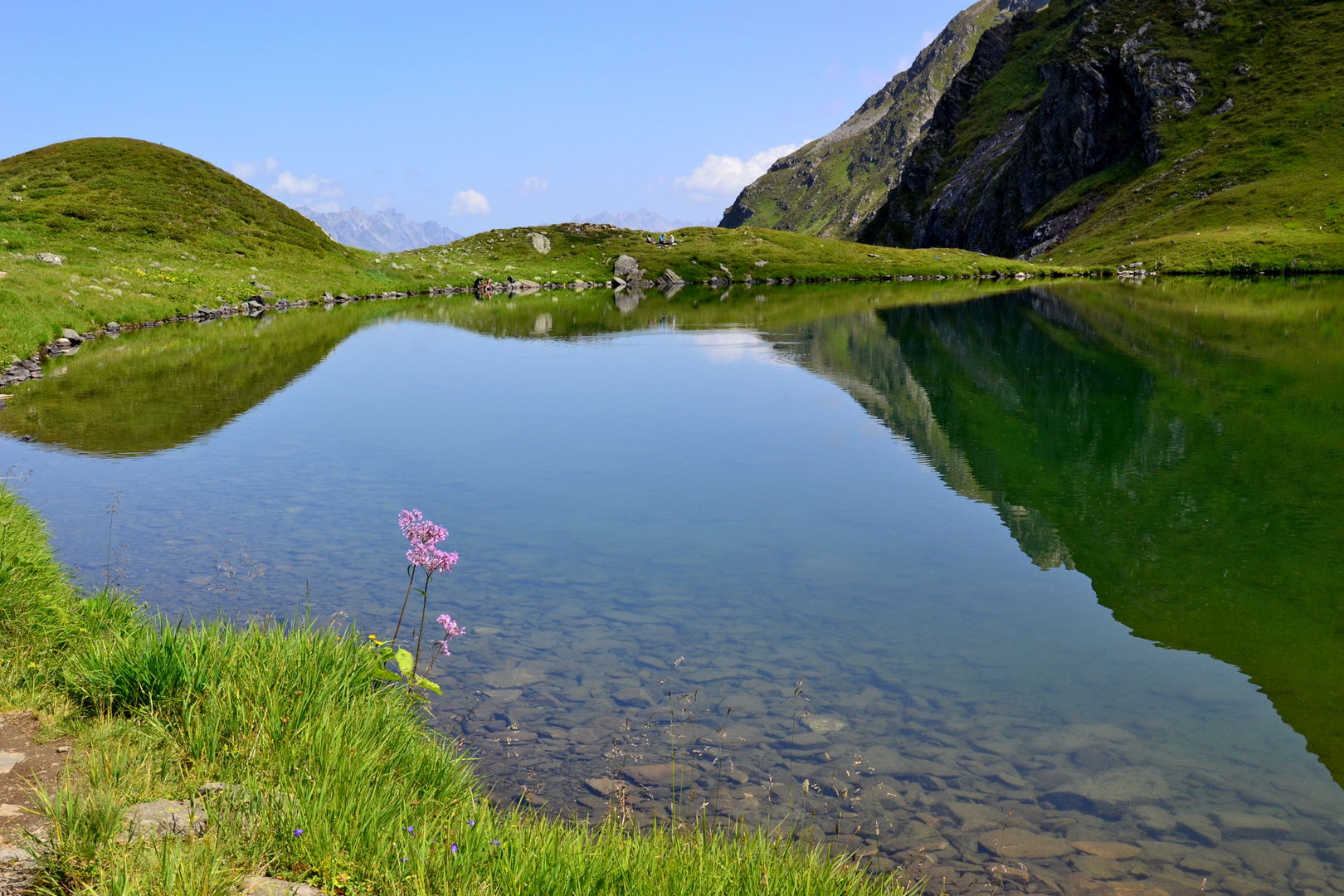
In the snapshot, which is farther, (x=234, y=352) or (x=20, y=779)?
(x=234, y=352)

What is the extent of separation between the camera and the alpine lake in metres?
8.92

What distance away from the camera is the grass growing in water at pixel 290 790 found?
5637 millimetres

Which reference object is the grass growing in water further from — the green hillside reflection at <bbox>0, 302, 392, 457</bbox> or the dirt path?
the green hillside reflection at <bbox>0, 302, 392, 457</bbox>

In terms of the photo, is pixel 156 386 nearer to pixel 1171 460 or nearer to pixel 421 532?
pixel 421 532

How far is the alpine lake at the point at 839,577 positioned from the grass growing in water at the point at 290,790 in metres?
1.41

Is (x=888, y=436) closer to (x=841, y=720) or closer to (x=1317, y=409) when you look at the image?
(x=1317, y=409)

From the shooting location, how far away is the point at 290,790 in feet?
21.5

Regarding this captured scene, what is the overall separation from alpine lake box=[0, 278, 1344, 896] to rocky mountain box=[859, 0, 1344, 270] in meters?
115

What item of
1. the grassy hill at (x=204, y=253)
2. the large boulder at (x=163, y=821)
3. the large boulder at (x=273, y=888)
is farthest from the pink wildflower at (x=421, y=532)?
the grassy hill at (x=204, y=253)

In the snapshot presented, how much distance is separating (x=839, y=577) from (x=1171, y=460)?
13173mm

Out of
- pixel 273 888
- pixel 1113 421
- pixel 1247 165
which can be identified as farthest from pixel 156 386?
pixel 1247 165

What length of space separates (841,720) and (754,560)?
5898mm

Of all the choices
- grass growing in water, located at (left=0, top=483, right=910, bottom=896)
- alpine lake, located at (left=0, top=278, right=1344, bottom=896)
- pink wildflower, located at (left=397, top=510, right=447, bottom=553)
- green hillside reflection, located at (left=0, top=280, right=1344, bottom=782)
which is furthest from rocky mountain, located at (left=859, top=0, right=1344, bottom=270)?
grass growing in water, located at (left=0, top=483, right=910, bottom=896)

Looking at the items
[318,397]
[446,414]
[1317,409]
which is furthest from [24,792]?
[1317,409]
